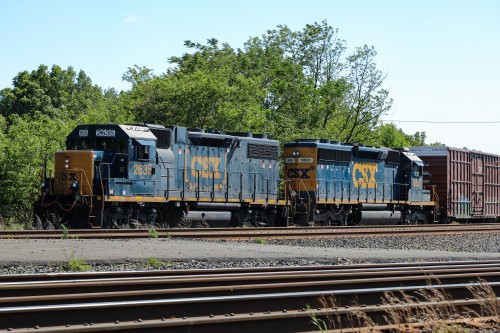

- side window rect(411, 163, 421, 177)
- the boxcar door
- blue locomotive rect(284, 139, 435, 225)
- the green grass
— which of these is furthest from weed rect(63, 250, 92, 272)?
the boxcar door

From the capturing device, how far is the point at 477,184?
3969cm

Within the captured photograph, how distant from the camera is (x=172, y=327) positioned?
6914 mm

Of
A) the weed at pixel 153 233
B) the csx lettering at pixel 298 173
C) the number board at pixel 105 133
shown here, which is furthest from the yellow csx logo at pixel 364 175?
the weed at pixel 153 233

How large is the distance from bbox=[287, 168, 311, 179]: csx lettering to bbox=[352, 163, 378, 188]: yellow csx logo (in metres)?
2.65

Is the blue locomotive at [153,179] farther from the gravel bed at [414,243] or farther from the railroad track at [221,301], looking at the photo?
the railroad track at [221,301]

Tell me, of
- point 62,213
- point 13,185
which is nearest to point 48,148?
point 13,185

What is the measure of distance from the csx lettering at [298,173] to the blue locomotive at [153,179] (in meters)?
2.94

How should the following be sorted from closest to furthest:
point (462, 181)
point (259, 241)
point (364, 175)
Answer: point (259, 241) → point (364, 175) → point (462, 181)

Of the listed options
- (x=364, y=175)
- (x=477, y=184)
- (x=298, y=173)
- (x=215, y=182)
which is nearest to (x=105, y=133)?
(x=215, y=182)

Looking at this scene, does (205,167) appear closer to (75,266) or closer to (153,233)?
(153,233)

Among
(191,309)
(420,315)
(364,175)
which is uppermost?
(364,175)

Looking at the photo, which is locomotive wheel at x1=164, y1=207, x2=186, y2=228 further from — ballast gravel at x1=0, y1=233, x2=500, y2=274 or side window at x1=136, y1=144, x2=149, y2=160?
ballast gravel at x1=0, y1=233, x2=500, y2=274

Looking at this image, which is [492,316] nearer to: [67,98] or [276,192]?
[276,192]

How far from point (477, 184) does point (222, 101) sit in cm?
1415
